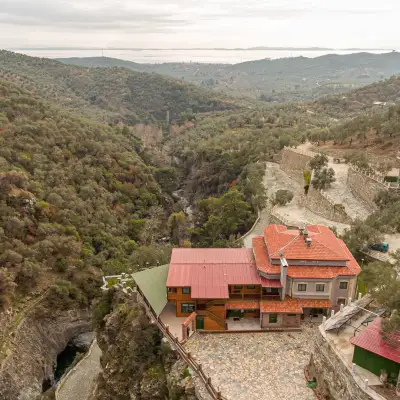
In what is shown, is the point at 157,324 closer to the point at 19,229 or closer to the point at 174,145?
the point at 19,229

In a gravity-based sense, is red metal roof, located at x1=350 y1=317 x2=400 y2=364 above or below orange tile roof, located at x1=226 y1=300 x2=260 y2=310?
above

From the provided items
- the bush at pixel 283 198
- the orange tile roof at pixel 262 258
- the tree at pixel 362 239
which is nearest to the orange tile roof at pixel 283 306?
the orange tile roof at pixel 262 258

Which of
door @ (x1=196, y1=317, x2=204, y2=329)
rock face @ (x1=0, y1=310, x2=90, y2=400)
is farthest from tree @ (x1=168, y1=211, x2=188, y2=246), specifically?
door @ (x1=196, y1=317, x2=204, y2=329)

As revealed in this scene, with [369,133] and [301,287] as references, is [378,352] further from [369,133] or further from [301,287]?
[369,133]

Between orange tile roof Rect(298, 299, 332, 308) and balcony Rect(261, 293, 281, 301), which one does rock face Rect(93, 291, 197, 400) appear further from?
orange tile roof Rect(298, 299, 332, 308)

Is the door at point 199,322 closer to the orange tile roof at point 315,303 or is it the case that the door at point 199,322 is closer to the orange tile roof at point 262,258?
the orange tile roof at point 262,258

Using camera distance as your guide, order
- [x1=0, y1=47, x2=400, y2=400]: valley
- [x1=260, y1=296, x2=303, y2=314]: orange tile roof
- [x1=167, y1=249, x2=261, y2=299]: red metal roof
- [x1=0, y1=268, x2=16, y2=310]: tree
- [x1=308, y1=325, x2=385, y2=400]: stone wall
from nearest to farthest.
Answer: [x1=308, y1=325, x2=385, y2=400]: stone wall < [x1=260, y1=296, x2=303, y2=314]: orange tile roof < [x1=167, y1=249, x2=261, y2=299]: red metal roof < [x1=0, y1=47, x2=400, y2=400]: valley < [x1=0, y1=268, x2=16, y2=310]: tree
